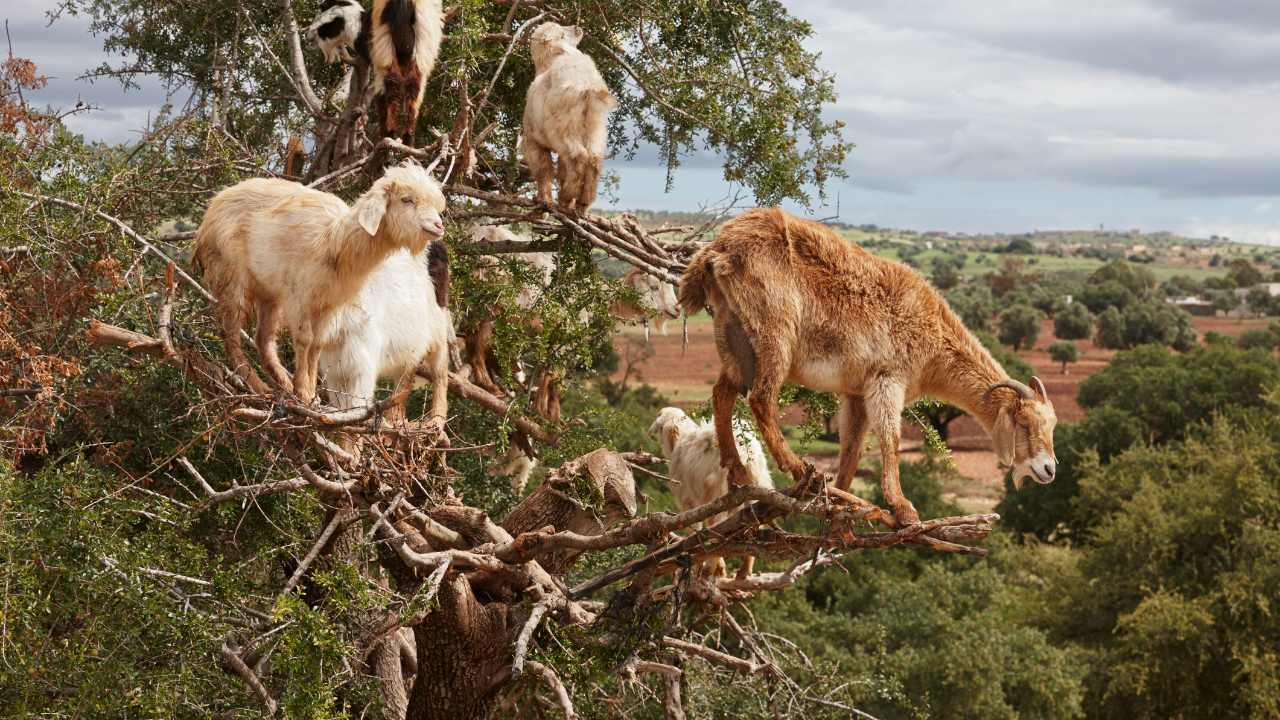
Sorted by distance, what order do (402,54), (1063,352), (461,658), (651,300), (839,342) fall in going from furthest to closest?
(1063,352) < (651,300) < (402,54) < (461,658) < (839,342)

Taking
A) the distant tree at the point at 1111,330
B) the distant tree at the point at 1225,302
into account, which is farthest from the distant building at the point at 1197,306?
the distant tree at the point at 1111,330

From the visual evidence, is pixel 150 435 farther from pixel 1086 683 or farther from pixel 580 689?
pixel 1086 683

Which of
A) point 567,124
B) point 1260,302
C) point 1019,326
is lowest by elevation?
point 1019,326

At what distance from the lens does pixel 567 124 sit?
841 centimetres

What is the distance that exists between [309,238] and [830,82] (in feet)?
17.0

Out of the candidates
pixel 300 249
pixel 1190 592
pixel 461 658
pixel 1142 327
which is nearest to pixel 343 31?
pixel 300 249

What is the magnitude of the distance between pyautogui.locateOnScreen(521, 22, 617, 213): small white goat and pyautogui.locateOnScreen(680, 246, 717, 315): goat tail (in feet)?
9.13

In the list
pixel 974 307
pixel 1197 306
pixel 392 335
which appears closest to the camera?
pixel 392 335

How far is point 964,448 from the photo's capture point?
43094mm

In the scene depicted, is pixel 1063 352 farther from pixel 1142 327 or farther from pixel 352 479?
pixel 352 479

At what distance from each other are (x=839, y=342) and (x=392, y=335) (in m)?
2.42

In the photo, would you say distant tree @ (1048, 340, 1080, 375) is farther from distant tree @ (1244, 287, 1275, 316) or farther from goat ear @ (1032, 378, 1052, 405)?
goat ear @ (1032, 378, 1052, 405)

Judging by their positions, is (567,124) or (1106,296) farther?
(1106,296)

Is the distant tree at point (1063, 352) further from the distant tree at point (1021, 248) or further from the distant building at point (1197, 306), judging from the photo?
the distant tree at point (1021, 248)
